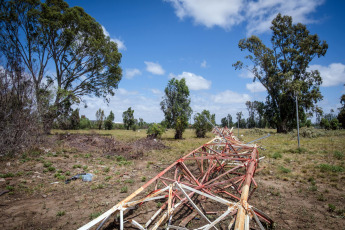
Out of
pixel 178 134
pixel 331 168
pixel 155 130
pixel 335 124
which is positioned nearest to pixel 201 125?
pixel 178 134

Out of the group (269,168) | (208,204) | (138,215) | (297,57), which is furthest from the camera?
(297,57)

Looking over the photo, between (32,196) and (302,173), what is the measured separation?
9705 millimetres

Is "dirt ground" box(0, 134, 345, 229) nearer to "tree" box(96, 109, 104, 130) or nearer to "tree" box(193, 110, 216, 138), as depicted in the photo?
"tree" box(193, 110, 216, 138)

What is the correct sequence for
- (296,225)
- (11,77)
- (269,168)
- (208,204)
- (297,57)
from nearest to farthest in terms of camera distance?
(296,225) → (208,204) → (269,168) → (11,77) → (297,57)

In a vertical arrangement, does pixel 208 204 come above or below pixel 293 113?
below

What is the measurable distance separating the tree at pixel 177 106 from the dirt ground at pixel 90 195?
13.2 meters

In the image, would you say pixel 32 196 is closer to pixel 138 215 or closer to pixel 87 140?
pixel 138 215

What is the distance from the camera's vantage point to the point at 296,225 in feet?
11.4

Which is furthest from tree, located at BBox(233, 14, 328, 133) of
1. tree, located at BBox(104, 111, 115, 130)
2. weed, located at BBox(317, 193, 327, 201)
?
tree, located at BBox(104, 111, 115, 130)

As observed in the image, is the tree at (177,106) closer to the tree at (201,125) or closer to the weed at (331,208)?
the tree at (201,125)

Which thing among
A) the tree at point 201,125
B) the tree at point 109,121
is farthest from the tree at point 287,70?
the tree at point 109,121

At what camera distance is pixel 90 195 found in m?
5.09

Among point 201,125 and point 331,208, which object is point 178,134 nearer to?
point 201,125

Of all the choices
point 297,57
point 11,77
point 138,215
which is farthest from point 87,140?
point 297,57
